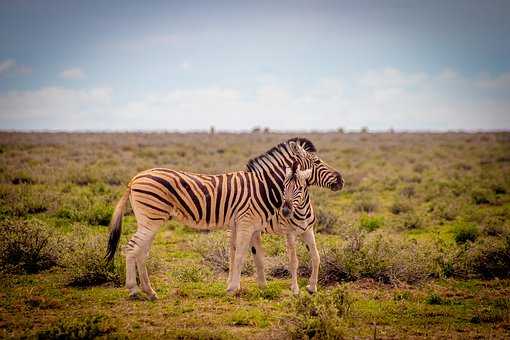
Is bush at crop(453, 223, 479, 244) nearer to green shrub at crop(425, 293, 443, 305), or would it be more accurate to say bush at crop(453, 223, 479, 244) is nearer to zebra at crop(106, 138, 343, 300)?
green shrub at crop(425, 293, 443, 305)

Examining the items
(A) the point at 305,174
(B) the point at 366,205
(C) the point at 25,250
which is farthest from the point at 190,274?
(B) the point at 366,205

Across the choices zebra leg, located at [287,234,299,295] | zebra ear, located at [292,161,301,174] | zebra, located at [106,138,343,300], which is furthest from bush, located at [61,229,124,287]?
zebra ear, located at [292,161,301,174]

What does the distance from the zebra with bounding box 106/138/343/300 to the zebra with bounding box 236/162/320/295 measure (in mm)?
287

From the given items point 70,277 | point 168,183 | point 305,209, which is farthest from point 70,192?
point 305,209

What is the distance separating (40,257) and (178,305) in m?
3.58

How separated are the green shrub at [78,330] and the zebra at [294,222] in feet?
9.26

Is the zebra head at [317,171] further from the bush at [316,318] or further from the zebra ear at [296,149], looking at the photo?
the bush at [316,318]

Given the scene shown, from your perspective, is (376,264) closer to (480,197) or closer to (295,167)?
(295,167)

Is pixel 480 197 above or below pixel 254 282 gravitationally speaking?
above

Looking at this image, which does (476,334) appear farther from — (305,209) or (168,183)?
→ (168,183)

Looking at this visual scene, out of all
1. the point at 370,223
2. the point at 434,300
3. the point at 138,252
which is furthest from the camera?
the point at 370,223

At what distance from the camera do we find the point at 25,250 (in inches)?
348

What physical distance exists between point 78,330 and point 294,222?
356 centimetres

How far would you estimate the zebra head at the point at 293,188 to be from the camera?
7.10m
